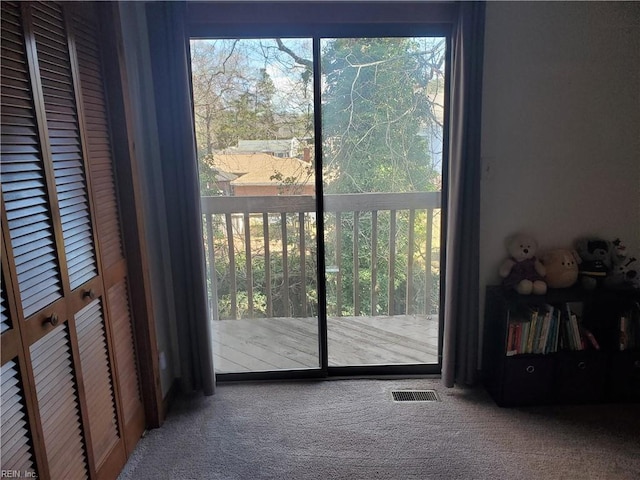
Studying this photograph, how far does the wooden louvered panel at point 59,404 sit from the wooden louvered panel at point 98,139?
421 mm

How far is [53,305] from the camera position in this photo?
4.50 ft

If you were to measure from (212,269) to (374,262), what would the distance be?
98 cm

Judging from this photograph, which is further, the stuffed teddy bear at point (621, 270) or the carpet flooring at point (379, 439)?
the stuffed teddy bear at point (621, 270)

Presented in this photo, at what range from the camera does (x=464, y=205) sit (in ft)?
7.24

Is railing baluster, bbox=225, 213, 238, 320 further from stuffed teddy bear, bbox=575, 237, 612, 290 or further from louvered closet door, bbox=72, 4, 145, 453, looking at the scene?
stuffed teddy bear, bbox=575, 237, 612, 290

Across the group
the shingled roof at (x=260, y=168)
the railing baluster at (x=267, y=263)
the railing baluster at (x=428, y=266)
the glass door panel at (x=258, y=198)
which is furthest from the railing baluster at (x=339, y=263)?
the railing baluster at (x=428, y=266)

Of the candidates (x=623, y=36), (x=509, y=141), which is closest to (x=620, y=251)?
(x=509, y=141)

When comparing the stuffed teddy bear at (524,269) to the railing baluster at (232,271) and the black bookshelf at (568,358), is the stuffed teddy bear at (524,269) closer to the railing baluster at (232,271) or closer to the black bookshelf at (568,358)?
the black bookshelf at (568,358)

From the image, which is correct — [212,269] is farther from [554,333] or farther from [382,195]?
[554,333]

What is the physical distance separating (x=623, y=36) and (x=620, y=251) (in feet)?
3.70

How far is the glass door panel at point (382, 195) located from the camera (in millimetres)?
2268

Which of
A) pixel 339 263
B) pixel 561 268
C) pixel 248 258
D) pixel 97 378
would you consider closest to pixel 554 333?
pixel 561 268

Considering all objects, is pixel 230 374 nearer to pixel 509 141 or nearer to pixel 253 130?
pixel 253 130

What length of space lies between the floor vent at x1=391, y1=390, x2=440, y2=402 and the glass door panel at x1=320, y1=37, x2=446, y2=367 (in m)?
0.26
